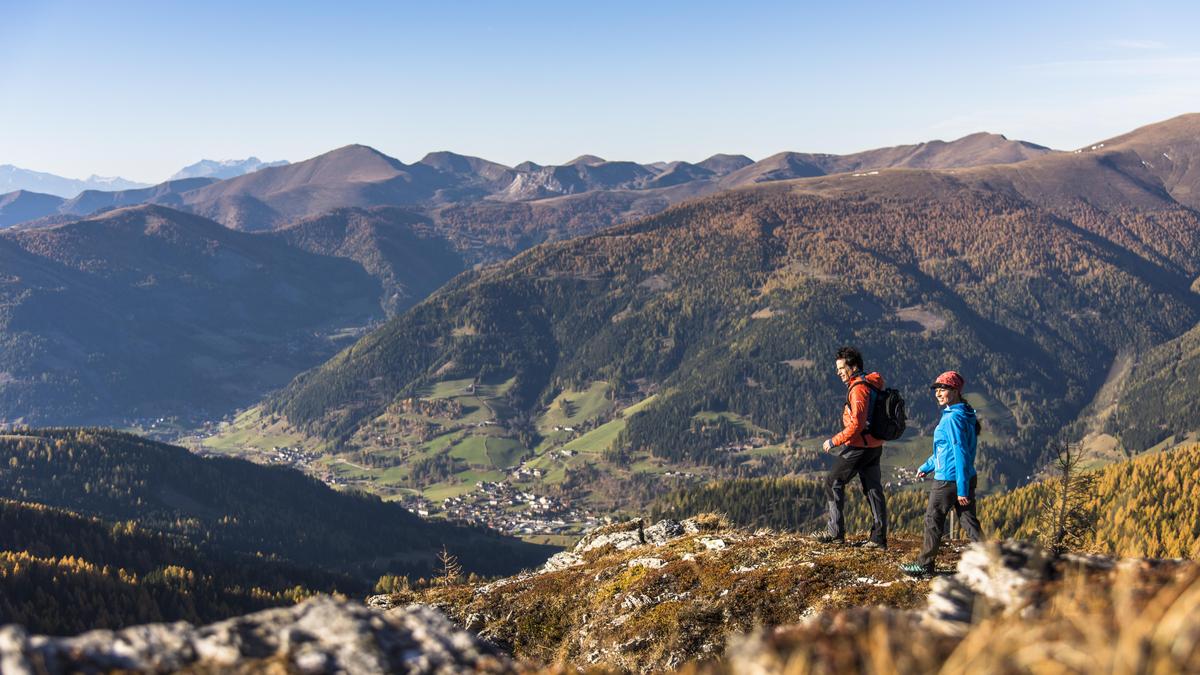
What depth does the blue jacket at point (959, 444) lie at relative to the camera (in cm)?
1839

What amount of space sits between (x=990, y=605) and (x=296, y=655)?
7.90 meters

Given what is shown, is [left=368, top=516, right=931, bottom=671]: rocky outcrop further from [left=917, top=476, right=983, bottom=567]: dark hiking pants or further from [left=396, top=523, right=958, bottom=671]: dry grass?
[left=917, top=476, right=983, bottom=567]: dark hiking pants

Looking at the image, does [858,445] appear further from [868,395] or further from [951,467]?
[951,467]

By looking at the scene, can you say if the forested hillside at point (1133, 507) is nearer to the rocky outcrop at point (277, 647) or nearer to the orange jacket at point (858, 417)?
the orange jacket at point (858, 417)

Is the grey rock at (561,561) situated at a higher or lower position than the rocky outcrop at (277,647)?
lower

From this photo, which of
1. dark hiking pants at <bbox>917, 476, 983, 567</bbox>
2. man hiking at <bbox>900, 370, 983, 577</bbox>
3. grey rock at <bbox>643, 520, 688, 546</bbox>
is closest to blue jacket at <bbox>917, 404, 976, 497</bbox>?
man hiking at <bbox>900, 370, 983, 577</bbox>

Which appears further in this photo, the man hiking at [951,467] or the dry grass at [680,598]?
the dry grass at [680,598]

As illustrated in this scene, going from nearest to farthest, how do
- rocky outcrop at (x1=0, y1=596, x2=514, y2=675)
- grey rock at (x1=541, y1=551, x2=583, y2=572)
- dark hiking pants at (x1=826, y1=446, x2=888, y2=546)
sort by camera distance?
rocky outcrop at (x1=0, y1=596, x2=514, y2=675)
dark hiking pants at (x1=826, y1=446, x2=888, y2=546)
grey rock at (x1=541, y1=551, x2=583, y2=572)

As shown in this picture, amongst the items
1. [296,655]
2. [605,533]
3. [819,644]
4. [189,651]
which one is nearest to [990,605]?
[819,644]

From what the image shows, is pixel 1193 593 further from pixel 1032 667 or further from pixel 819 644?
pixel 819 644

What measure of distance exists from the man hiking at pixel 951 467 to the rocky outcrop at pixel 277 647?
12836 millimetres

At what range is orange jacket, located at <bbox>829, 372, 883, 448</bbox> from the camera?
66.6ft

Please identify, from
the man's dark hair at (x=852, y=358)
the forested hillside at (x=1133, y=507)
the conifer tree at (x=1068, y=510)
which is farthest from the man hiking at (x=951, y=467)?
the forested hillside at (x=1133, y=507)

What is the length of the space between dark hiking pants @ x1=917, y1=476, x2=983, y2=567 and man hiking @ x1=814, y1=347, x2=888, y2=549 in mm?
1650
